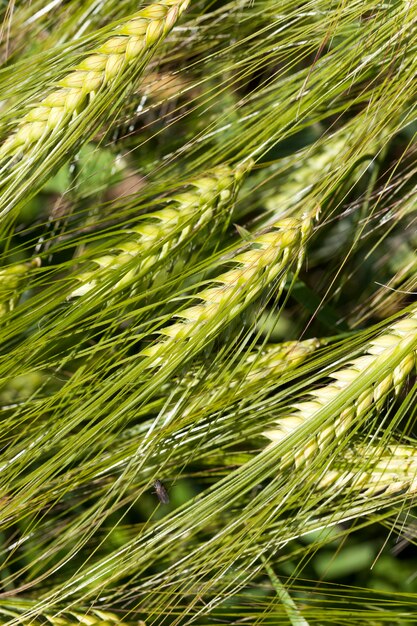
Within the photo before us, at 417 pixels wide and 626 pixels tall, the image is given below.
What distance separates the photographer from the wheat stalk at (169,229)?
67 centimetres

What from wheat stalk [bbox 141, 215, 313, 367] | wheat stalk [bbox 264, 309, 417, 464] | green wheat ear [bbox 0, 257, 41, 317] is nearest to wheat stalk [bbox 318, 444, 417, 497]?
wheat stalk [bbox 264, 309, 417, 464]

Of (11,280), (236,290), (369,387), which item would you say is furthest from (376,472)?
(11,280)

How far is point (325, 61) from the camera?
0.75 meters

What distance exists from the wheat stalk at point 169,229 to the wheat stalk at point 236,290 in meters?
0.07

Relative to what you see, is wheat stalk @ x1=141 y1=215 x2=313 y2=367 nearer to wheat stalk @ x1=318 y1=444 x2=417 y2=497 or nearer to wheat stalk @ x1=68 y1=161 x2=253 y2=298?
wheat stalk @ x1=68 y1=161 x2=253 y2=298

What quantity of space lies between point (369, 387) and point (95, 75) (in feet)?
1.18

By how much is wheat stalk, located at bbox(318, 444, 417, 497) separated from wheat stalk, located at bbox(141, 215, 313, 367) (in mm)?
188

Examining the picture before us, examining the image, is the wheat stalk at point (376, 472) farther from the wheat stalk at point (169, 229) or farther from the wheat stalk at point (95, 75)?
the wheat stalk at point (95, 75)

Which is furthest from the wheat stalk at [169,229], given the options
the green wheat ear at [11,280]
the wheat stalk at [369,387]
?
the wheat stalk at [369,387]

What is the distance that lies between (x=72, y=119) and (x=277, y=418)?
33 centimetres

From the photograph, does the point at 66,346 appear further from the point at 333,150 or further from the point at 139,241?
the point at 333,150

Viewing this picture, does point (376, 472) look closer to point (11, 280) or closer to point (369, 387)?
point (369, 387)

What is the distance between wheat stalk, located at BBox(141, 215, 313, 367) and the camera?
2.00 ft

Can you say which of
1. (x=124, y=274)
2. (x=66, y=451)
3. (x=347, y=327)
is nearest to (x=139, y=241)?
(x=124, y=274)
